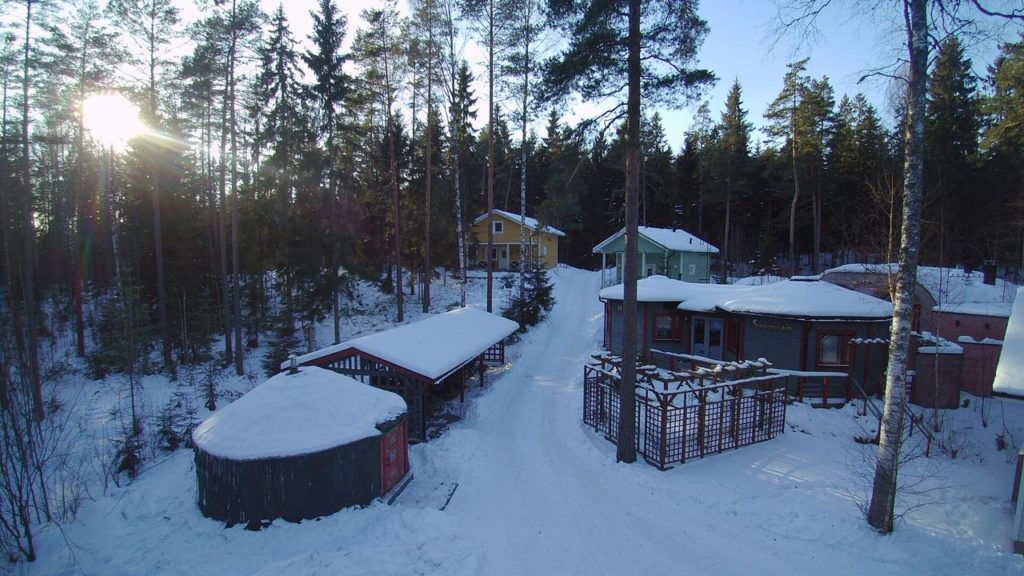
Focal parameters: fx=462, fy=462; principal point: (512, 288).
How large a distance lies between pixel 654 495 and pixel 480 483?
10.6 feet

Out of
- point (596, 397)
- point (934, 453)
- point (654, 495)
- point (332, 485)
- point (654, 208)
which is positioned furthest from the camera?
point (654, 208)

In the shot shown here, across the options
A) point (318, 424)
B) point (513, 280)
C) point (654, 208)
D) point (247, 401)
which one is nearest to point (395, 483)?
point (318, 424)

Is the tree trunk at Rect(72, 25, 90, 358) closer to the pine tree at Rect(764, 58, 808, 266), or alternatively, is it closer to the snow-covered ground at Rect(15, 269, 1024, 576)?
the snow-covered ground at Rect(15, 269, 1024, 576)

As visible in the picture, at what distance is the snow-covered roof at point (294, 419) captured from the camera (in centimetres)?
743

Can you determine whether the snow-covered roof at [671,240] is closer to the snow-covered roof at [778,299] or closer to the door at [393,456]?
the snow-covered roof at [778,299]

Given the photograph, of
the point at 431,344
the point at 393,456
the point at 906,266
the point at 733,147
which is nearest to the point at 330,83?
the point at 431,344

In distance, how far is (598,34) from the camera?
9172 mm

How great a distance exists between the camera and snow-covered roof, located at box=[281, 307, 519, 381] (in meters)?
11.1

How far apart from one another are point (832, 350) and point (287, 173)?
71.1 feet

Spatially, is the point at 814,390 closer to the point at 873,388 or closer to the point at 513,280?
the point at 873,388

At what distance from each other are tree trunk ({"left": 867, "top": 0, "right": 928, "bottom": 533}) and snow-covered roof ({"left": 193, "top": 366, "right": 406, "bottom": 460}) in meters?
7.96

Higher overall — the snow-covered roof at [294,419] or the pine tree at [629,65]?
the pine tree at [629,65]

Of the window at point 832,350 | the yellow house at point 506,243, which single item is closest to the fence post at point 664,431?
the window at point 832,350

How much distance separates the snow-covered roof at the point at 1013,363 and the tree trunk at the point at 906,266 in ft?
3.53
